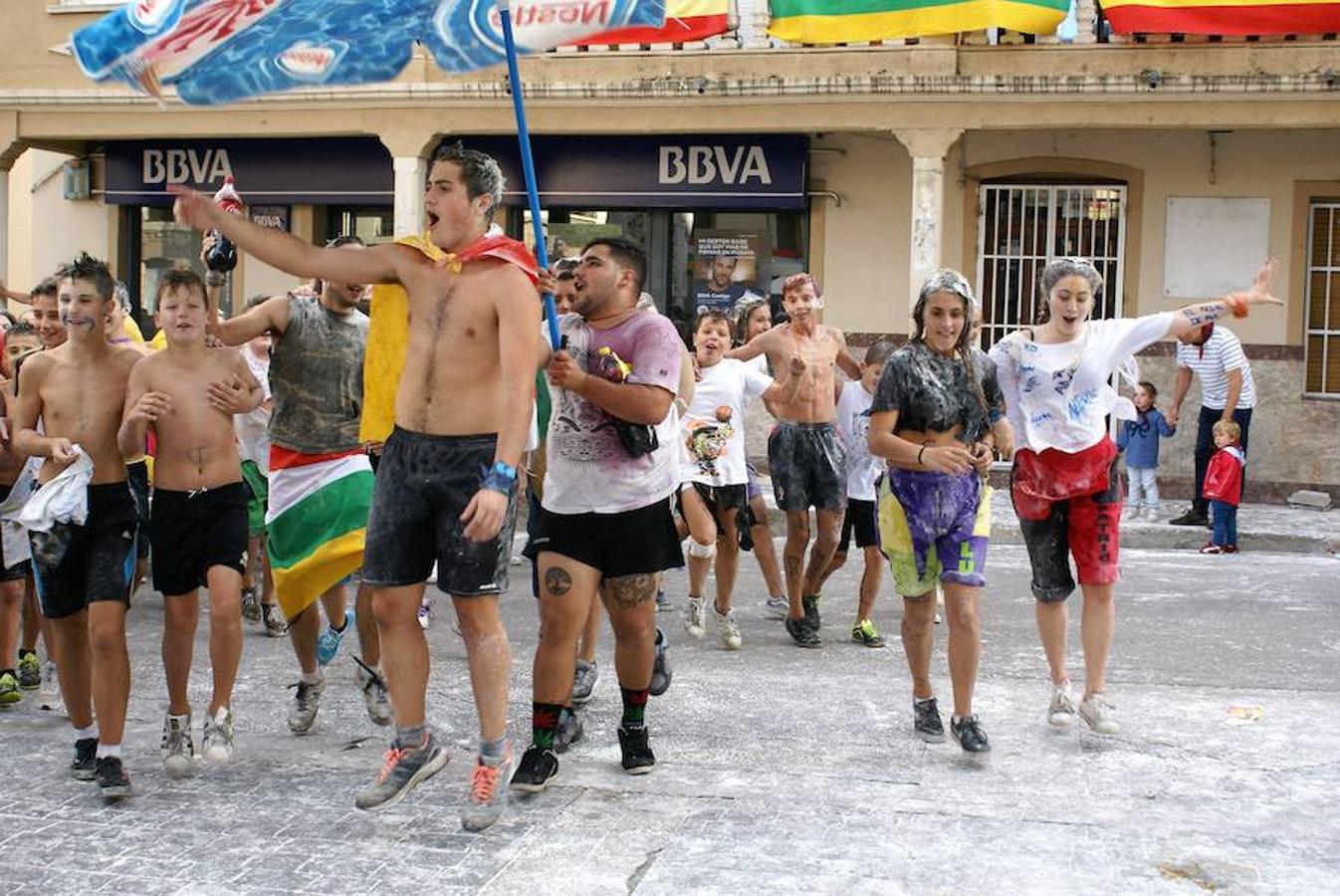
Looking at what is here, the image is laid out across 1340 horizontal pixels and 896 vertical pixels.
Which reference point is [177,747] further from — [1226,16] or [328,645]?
[1226,16]

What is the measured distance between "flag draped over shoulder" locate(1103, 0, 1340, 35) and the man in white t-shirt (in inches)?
101

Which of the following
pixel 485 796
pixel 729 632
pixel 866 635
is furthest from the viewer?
pixel 866 635

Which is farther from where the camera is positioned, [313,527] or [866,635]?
[866,635]

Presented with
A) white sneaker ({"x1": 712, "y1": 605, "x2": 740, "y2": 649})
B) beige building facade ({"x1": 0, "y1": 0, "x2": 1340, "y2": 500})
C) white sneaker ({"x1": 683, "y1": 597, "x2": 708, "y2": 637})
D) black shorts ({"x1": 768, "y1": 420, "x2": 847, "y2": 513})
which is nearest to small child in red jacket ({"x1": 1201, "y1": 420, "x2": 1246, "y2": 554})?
beige building facade ({"x1": 0, "y1": 0, "x2": 1340, "y2": 500})

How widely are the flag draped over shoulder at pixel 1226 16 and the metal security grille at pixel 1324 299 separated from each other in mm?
2191

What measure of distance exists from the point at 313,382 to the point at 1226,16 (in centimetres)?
1052

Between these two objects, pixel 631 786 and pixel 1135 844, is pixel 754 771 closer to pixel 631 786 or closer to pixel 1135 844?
pixel 631 786

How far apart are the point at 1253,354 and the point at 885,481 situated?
1037 cm

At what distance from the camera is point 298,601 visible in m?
6.57

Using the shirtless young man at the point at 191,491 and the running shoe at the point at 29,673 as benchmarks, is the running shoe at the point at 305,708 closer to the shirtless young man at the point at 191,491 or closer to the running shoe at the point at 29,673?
the shirtless young man at the point at 191,491

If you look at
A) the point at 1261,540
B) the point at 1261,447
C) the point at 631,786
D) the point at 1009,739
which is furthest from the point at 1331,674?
the point at 1261,447

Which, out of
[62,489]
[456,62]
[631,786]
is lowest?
[631,786]

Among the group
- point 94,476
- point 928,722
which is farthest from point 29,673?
point 928,722

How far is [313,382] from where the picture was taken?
6.61 metres
